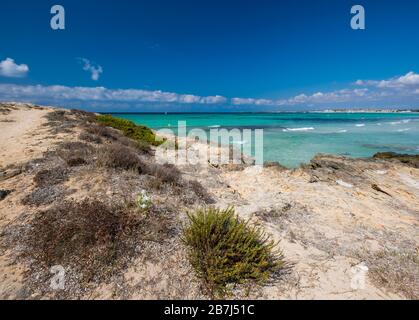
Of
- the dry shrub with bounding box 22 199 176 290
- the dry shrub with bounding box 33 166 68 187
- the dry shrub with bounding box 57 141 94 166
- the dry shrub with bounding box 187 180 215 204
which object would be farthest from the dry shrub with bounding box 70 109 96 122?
the dry shrub with bounding box 22 199 176 290

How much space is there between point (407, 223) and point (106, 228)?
289 inches

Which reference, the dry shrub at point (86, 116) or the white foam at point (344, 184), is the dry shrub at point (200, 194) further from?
the dry shrub at point (86, 116)

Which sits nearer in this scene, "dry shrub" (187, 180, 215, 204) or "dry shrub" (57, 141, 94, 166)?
"dry shrub" (187, 180, 215, 204)

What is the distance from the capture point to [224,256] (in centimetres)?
336

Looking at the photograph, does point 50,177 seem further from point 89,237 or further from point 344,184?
point 344,184

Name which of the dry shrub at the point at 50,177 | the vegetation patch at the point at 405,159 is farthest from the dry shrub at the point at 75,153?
the vegetation patch at the point at 405,159

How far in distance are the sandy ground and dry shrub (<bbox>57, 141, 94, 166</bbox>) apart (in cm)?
89

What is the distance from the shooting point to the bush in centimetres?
331

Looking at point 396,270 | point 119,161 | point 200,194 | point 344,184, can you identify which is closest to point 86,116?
point 119,161

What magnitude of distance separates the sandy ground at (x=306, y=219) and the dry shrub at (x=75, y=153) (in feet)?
2.92

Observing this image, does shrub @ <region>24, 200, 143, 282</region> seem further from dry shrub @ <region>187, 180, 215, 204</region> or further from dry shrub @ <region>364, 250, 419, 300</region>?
dry shrub @ <region>364, 250, 419, 300</region>

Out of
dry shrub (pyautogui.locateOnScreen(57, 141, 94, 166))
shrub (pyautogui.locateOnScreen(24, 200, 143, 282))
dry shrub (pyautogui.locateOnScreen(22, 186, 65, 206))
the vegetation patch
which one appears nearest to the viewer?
shrub (pyautogui.locateOnScreen(24, 200, 143, 282))

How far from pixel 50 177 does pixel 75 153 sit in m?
2.01
